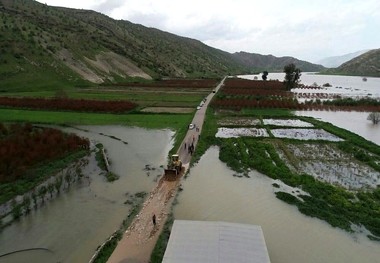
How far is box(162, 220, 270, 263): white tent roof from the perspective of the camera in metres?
13.2

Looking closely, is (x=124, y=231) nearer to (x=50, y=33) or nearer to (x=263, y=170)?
(x=263, y=170)

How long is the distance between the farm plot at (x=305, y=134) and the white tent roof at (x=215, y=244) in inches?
983

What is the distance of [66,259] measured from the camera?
16.0 meters

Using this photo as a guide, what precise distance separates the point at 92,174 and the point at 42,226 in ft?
27.5

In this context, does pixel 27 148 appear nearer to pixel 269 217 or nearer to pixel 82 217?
pixel 82 217

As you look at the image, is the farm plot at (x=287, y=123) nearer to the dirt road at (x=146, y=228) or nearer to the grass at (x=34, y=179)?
→ the dirt road at (x=146, y=228)

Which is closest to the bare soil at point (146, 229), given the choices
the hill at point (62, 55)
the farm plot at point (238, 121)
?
the farm plot at point (238, 121)

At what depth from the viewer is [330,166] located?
1128 inches

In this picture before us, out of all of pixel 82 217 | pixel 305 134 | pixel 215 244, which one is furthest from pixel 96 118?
pixel 215 244

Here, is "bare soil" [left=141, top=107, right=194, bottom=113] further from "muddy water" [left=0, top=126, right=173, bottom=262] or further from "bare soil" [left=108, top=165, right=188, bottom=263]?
"bare soil" [left=108, top=165, right=188, bottom=263]

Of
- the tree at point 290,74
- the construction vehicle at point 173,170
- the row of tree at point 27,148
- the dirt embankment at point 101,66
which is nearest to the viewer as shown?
the row of tree at point 27,148

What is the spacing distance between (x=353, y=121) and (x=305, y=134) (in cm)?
1536

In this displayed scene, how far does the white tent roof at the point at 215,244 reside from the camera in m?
13.2

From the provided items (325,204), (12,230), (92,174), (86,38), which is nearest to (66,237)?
(12,230)
